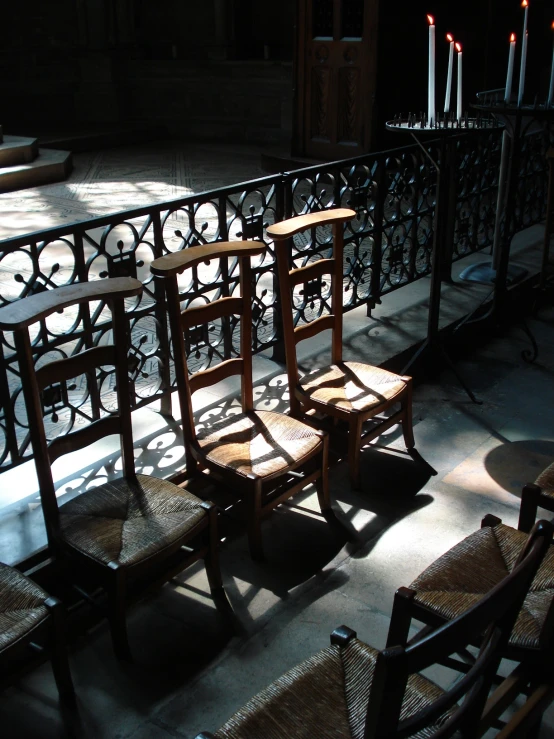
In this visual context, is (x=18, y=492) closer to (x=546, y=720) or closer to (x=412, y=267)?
(x=546, y=720)

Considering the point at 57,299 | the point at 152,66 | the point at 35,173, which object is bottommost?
the point at 35,173

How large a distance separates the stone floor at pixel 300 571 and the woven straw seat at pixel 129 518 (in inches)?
13.8

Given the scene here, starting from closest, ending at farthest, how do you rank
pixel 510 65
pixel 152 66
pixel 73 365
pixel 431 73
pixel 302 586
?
pixel 73 365, pixel 302 586, pixel 431 73, pixel 510 65, pixel 152 66

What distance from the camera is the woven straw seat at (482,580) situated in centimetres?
190

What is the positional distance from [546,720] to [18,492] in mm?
1781

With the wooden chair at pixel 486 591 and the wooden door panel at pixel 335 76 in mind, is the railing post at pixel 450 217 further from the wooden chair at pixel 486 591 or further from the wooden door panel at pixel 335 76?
the wooden door panel at pixel 335 76

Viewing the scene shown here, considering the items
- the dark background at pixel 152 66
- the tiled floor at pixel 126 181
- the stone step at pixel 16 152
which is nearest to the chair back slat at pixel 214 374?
the tiled floor at pixel 126 181

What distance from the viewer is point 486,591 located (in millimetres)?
1988

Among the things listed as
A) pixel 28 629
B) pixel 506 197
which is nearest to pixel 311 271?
pixel 506 197

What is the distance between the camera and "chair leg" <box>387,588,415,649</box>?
186 centimetres

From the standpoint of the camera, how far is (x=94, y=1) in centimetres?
1154

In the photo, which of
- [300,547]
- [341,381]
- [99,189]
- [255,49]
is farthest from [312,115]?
[300,547]

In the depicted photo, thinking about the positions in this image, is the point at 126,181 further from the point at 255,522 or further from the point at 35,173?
the point at 255,522

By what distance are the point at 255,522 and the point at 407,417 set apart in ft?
3.19
